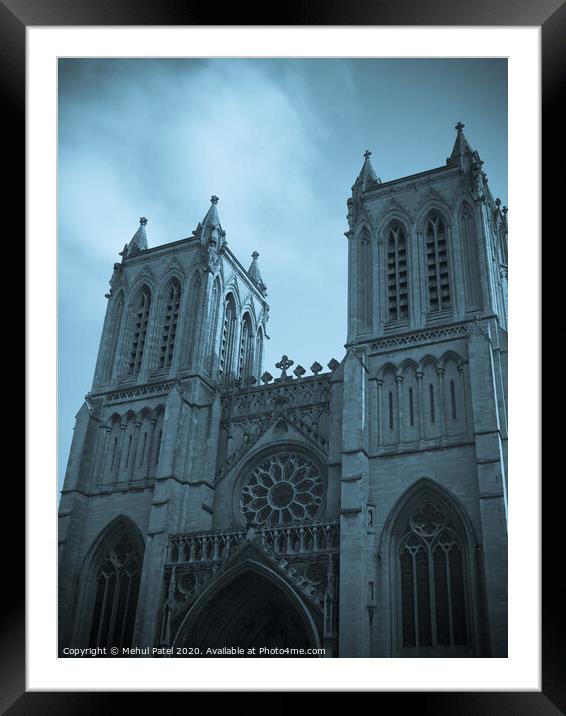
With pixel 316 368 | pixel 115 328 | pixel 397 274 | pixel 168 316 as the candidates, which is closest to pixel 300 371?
pixel 316 368

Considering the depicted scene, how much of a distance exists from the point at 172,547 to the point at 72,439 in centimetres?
622

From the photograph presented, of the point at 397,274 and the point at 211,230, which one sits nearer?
the point at 397,274

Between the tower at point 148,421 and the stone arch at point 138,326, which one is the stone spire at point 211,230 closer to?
the tower at point 148,421

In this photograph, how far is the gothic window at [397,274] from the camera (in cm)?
2552

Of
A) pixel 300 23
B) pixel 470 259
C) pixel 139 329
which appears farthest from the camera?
pixel 139 329

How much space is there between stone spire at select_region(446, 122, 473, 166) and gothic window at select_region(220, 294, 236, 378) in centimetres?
1048

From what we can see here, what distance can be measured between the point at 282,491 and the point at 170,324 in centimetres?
877

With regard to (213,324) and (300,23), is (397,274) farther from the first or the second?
(300,23)

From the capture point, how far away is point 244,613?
73.9ft

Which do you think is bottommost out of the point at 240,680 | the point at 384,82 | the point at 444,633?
the point at 240,680
